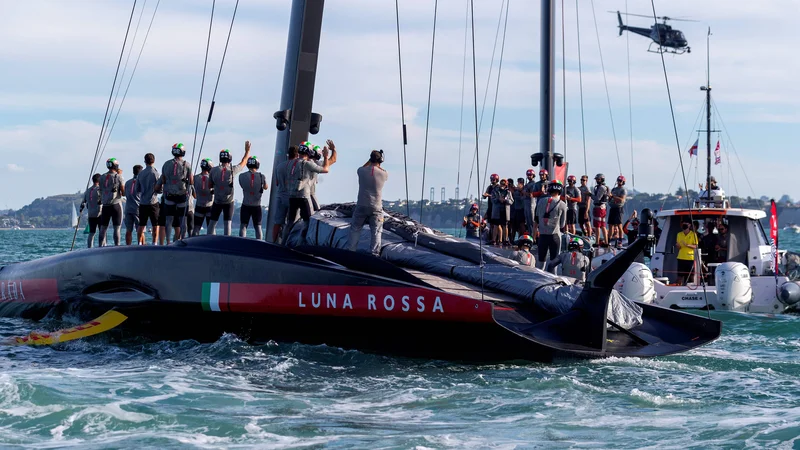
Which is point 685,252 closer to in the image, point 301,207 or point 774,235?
point 774,235

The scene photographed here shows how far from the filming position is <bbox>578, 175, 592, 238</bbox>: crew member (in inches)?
827

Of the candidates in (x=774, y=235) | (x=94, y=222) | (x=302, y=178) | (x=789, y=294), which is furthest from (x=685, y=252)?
(x=94, y=222)

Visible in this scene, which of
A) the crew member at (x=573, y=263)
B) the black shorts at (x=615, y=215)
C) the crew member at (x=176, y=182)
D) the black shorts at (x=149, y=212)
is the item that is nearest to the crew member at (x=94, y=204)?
the black shorts at (x=149, y=212)

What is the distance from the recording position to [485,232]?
797 inches

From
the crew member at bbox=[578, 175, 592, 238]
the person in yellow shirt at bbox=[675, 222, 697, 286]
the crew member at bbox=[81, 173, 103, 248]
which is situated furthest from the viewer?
the crew member at bbox=[578, 175, 592, 238]

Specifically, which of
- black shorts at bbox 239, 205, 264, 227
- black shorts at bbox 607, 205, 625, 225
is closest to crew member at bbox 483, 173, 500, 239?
black shorts at bbox 607, 205, 625, 225

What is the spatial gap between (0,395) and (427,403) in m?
3.13

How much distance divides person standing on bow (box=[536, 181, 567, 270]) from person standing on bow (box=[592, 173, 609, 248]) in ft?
18.8

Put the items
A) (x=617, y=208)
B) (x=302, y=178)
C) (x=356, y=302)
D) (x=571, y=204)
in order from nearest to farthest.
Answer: (x=356, y=302), (x=302, y=178), (x=571, y=204), (x=617, y=208)

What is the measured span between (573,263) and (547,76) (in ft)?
21.8

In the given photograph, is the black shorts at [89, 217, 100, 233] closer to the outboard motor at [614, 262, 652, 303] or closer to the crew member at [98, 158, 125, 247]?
the crew member at [98, 158, 125, 247]

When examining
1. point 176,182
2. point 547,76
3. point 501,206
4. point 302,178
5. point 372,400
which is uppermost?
point 547,76

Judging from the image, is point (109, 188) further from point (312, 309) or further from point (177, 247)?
point (312, 309)

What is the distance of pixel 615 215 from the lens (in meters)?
21.7
